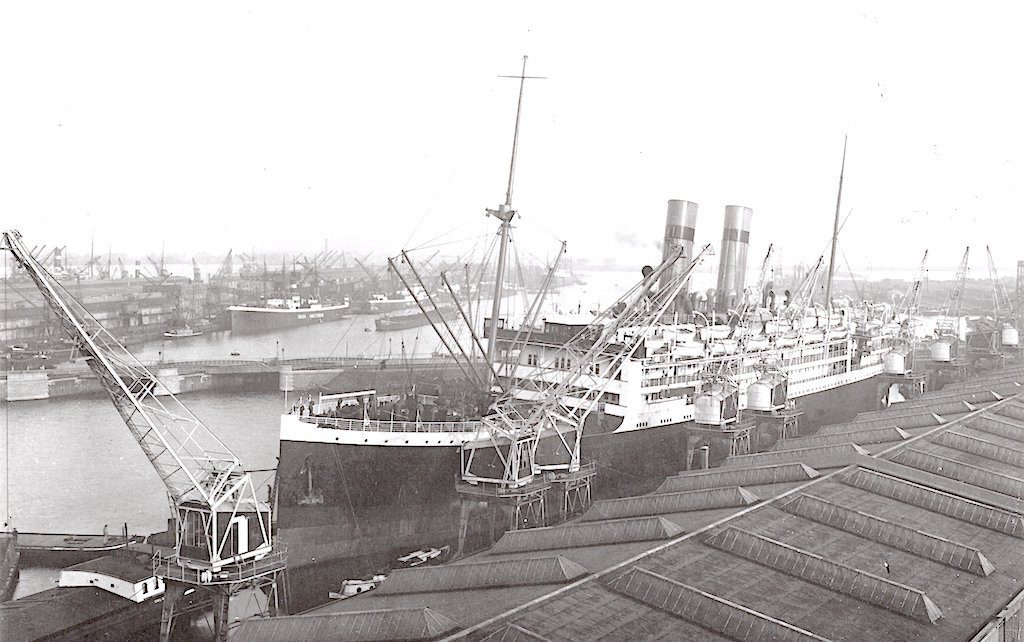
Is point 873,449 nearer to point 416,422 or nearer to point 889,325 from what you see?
point 416,422

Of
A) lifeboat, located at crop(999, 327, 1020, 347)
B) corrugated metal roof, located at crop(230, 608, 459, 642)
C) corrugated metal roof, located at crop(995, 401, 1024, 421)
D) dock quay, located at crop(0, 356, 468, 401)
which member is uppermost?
lifeboat, located at crop(999, 327, 1020, 347)

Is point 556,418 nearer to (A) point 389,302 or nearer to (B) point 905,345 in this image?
(B) point 905,345

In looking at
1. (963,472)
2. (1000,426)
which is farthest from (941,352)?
(963,472)

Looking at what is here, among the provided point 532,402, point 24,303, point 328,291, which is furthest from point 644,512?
point 328,291

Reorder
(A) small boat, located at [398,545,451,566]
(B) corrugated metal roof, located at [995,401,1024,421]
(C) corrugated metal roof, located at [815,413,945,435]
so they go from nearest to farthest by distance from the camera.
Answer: (A) small boat, located at [398,545,451,566] < (C) corrugated metal roof, located at [815,413,945,435] < (B) corrugated metal roof, located at [995,401,1024,421]

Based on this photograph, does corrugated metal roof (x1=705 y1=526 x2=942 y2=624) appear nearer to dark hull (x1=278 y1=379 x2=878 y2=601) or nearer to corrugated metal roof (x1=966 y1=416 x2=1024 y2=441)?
dark hull (x1=278 y1=379 x2=878 y2=601)

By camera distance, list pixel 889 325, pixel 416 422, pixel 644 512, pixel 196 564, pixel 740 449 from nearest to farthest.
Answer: pixel 196 564, pixel 644 512, pixel 416 422, pixel 740 449, pixel 889 325

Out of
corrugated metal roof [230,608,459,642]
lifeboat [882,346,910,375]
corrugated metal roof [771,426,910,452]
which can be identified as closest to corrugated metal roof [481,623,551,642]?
corrugated metal roof [230,608,459,642]
